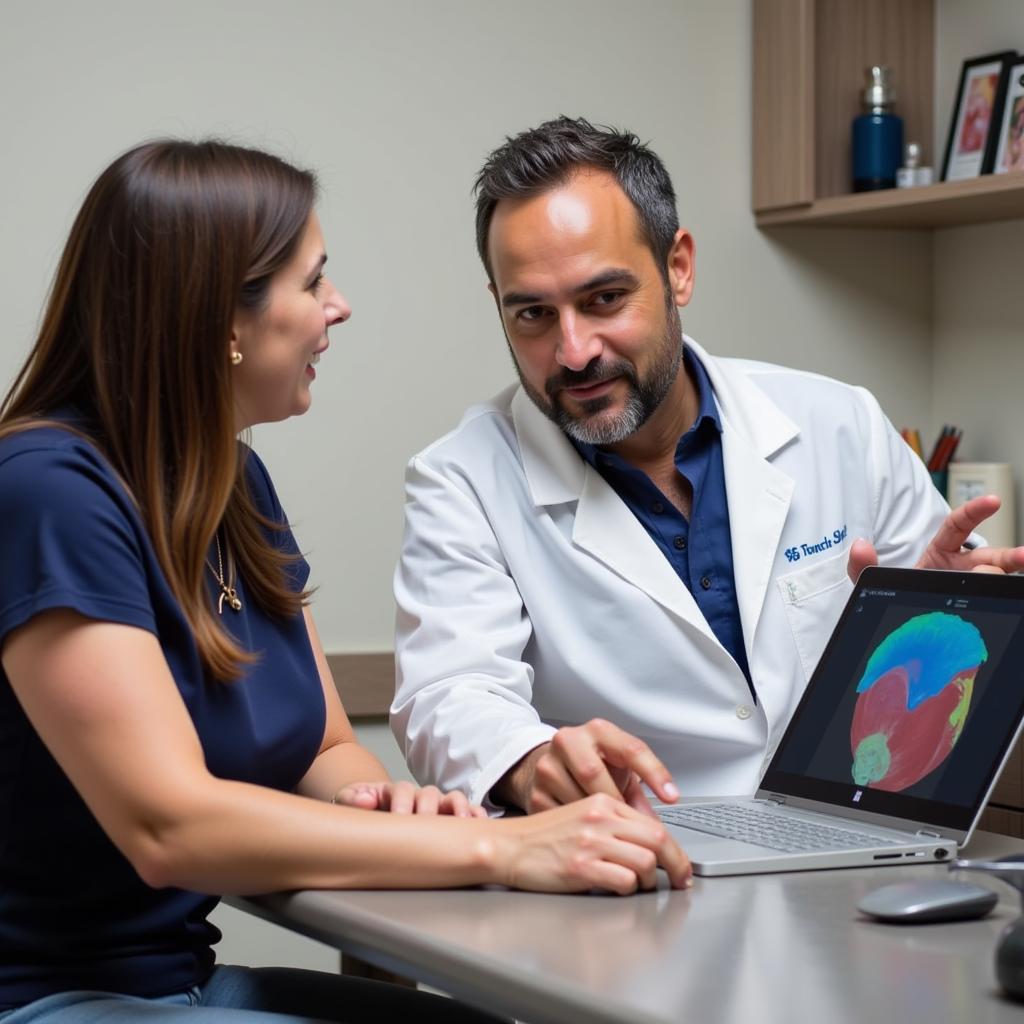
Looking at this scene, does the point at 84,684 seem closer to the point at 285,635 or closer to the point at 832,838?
the point at 285,635

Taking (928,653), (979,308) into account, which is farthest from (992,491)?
(928,653)

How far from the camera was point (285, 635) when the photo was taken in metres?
1.35

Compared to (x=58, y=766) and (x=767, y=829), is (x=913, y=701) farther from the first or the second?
(x=58, y=766)

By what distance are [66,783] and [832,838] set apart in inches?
23.3

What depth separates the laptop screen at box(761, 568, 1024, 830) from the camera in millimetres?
1179

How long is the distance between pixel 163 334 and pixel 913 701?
68cm

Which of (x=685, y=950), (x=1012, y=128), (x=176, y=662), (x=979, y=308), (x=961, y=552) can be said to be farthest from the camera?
(x=979, y=308)

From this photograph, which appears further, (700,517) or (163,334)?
(700,517)

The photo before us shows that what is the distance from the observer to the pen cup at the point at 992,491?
2871 millimetres

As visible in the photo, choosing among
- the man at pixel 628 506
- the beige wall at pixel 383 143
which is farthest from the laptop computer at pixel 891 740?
the beige wall at pixel 383 143

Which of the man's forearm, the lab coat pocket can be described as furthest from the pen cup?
the man's forearm

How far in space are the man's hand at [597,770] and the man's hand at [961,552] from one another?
0.35m

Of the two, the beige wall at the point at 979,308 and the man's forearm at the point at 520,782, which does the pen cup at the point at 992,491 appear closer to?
the beige wall at the point at 979,308

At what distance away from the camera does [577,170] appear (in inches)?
71.0
